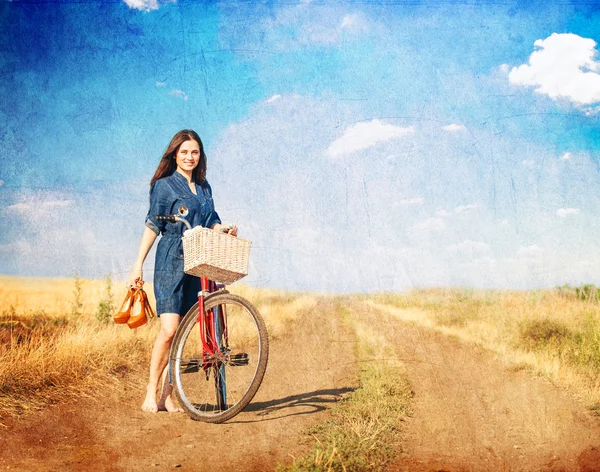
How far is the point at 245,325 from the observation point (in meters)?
6.23

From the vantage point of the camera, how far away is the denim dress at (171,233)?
4547mm

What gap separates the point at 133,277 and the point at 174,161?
1.05 meters

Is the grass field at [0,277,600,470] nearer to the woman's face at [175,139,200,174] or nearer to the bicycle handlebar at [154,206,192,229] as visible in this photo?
the bicycle handlebar at [154,206,192,229]

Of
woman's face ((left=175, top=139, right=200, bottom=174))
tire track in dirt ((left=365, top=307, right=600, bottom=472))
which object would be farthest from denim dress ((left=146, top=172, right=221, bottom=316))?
tire track in dirt ((left=365, top=307, right=600, bottom=472))

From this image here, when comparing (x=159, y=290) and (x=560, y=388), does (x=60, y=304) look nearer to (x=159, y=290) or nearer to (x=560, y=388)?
(x=159, y=290)

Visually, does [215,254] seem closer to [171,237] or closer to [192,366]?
[171,237]

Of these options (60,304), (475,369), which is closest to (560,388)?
(475,369)

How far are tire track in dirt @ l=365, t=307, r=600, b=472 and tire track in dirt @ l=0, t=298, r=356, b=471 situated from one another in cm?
81

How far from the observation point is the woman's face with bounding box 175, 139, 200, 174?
4590 millimetres

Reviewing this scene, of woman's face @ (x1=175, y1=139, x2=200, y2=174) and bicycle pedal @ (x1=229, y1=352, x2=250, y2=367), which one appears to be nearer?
bicycle pedal @ (x1=229, y1=352, x2=250, y2=367)

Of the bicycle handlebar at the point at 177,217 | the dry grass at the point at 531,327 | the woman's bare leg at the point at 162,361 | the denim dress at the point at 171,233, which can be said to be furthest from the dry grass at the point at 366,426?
the bicycle handlebar at the point at 177,217

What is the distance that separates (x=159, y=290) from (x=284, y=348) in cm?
425

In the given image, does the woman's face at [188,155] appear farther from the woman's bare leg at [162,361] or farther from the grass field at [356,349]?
the grass field at [356,349]

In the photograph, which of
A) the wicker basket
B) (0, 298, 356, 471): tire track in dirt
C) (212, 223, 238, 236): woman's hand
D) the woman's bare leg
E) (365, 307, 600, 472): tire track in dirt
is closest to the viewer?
(0, 298, 356, 471): tire track in dirt
